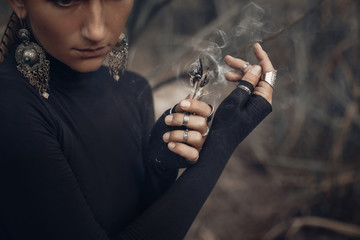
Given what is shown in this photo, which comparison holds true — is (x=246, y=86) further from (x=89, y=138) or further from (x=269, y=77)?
(x=89, y=138)

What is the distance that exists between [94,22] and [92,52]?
0.11 metres

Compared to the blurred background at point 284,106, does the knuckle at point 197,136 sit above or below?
below

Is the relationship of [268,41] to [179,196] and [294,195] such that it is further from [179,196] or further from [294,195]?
[294,195]

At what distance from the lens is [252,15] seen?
1376 millimetres

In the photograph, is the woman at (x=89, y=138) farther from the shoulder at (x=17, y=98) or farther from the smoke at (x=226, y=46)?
the smoke at (x=226, y=46)

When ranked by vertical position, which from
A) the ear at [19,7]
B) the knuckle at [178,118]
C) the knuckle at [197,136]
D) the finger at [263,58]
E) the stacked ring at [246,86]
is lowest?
the knuckle at [197,136]

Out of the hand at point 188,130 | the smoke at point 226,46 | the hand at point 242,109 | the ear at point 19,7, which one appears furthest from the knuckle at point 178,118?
the ear at point 19,7

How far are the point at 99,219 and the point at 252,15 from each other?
1094 mm

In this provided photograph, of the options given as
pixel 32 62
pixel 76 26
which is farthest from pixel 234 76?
pixel 32 62

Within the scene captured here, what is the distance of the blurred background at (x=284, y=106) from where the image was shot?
1.63 metres

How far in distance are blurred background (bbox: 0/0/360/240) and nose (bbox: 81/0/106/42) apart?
1.72 ft

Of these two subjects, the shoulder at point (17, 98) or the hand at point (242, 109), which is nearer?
the shoulder at point (17, 98)

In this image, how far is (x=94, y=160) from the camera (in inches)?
42.4

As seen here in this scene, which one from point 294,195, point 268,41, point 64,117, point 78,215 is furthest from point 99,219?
point 294,195
